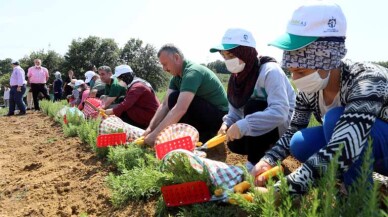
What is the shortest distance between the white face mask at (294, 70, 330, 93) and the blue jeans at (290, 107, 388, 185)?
0.43 ft

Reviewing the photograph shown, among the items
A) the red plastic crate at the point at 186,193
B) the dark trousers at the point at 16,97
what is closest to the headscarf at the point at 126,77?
the red plastic crate at the point at 186,193

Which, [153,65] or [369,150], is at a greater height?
[369,150]

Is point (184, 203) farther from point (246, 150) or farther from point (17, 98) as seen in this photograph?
point (17, 98)

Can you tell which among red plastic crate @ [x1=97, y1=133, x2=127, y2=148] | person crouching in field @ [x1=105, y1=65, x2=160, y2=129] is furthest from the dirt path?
person crouching in field @ [x1=105, y1=65, x2=160, y2=129]

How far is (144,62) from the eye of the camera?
45156mm

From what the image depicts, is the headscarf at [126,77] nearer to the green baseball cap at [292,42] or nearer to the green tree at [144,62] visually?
the green baseball cap at [292,42]

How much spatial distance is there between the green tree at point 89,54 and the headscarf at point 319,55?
4264cm

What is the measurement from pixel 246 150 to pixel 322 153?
125cm

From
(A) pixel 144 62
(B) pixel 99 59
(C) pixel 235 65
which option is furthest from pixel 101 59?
(C) pixel 235 65

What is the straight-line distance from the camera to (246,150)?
9.07 feet

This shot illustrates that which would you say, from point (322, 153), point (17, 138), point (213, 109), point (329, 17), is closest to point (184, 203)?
point (322, 153)

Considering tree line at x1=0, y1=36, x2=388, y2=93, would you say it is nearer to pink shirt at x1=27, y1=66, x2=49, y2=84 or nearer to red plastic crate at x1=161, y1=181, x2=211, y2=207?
pink shirt at x1=27, y1=66, x2=49, y2=84

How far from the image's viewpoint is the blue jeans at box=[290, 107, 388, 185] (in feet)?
5.47

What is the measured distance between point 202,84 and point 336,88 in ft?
5.69
